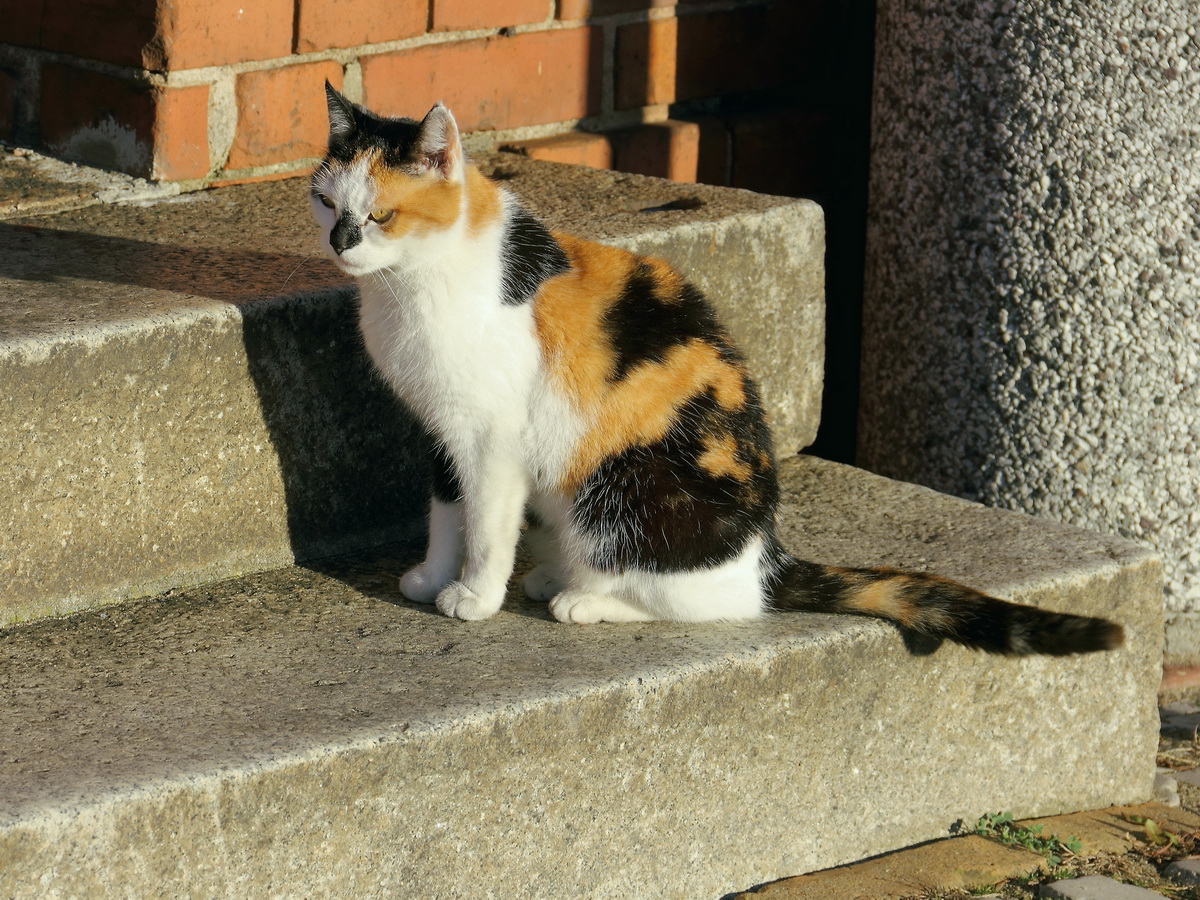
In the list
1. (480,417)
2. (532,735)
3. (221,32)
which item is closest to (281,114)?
(221,32)

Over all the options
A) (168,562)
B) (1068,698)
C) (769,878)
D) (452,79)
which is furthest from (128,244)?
(1068,698)

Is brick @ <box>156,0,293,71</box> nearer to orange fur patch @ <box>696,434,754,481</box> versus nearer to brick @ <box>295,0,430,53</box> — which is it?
brick @ <box>295,0,430,53</box>

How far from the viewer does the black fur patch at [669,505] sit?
2.25m

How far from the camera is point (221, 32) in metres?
2.80

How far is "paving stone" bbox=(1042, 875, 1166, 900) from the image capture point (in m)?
2.30

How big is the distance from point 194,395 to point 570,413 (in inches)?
23.1

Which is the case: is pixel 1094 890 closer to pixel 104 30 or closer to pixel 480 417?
pixel 480 417

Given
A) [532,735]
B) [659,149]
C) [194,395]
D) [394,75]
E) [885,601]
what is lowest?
[532,735]

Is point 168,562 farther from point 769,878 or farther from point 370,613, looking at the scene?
point 769,878

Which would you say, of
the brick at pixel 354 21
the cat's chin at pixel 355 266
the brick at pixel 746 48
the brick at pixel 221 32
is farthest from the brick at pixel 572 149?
the cat's chin at pixel 355 266

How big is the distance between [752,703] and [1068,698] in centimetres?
67

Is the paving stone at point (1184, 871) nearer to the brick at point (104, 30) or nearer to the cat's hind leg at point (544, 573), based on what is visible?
the cat's hind leg at point (544, 573)

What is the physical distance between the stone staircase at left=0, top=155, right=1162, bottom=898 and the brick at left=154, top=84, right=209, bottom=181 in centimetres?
9

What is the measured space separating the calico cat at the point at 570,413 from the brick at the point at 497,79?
85 cm
